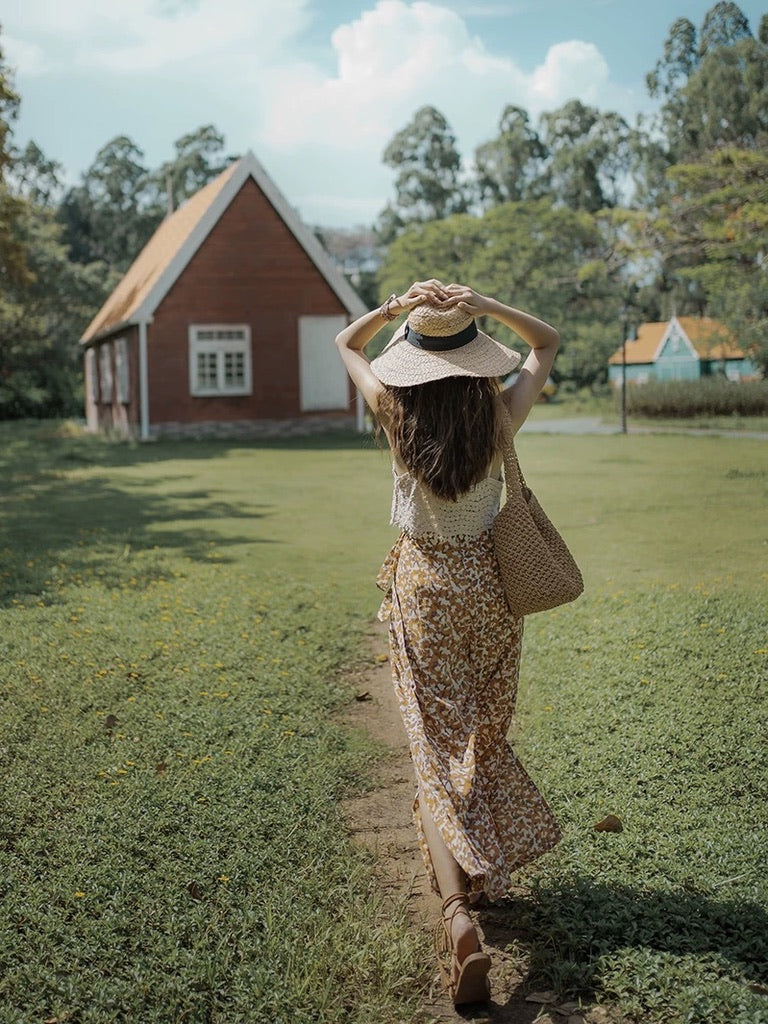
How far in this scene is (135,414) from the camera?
91.4 ft

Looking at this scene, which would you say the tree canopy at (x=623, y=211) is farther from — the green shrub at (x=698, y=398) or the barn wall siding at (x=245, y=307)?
the barn wall siding at (x=245, y=307)

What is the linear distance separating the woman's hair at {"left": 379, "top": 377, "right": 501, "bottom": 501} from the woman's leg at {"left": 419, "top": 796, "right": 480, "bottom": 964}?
100 cm

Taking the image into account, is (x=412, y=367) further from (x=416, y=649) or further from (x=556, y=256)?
(x=556, y=256)

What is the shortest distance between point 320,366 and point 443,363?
2495cm

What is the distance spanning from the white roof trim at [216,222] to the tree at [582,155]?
1038 inches

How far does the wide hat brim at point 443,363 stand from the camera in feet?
11.0

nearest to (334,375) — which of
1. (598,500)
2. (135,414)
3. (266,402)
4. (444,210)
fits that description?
(266,402)

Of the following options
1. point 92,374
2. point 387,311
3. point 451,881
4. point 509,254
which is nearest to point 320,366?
point 92,374

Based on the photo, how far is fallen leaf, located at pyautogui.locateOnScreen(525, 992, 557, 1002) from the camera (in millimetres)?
3195

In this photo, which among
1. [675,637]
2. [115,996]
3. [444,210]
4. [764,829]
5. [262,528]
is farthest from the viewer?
[444,210]

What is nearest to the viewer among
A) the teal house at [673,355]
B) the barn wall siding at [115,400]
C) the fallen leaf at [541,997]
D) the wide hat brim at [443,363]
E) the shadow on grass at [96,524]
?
the fallen leaf at [541,997]

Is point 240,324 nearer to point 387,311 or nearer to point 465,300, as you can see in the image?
point 387,311

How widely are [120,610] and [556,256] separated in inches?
1380

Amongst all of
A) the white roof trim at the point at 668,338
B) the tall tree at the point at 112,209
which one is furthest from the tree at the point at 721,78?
the tall tree at the point at 112,209
